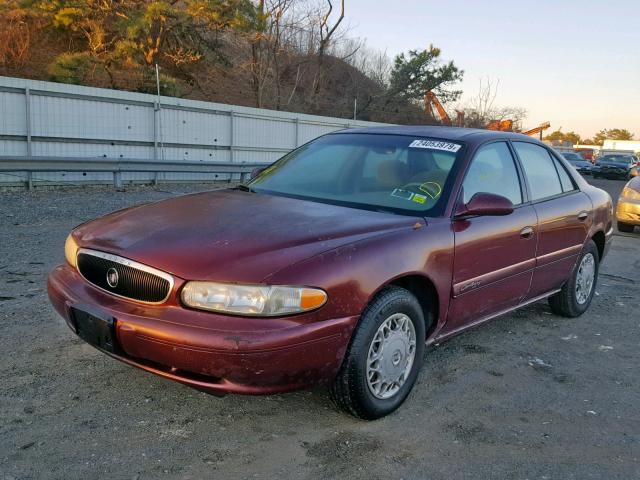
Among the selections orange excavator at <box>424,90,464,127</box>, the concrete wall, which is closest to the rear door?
the concrete wall

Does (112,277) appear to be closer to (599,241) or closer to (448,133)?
(448,133)

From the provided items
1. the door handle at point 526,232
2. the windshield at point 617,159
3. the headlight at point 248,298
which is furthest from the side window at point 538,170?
the windshield at point 617,159

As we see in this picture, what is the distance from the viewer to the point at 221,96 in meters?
28.4

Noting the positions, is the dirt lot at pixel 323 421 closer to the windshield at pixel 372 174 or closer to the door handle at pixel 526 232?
the door handle at pixel 526 232

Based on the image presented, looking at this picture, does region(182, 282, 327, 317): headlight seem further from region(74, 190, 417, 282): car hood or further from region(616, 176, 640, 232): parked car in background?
region(616, 176, 640, 232): parked car in background

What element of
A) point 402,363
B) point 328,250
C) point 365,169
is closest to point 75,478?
point 328,250

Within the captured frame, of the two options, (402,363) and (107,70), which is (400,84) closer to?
(107,70)

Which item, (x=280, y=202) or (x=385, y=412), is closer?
(x=385, y=412)

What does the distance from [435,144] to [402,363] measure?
5.18 ft

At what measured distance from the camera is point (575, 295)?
5.19 m

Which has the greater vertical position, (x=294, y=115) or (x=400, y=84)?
(x=400, y=84)

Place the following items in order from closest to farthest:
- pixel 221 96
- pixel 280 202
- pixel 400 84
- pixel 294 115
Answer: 1. pixel 280 202
2. pixel 294 115
3. pixel 221 96
4. pixel 400 84

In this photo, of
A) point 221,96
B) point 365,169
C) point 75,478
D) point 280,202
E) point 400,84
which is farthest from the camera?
point 400,84

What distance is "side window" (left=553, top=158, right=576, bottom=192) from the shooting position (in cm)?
503
